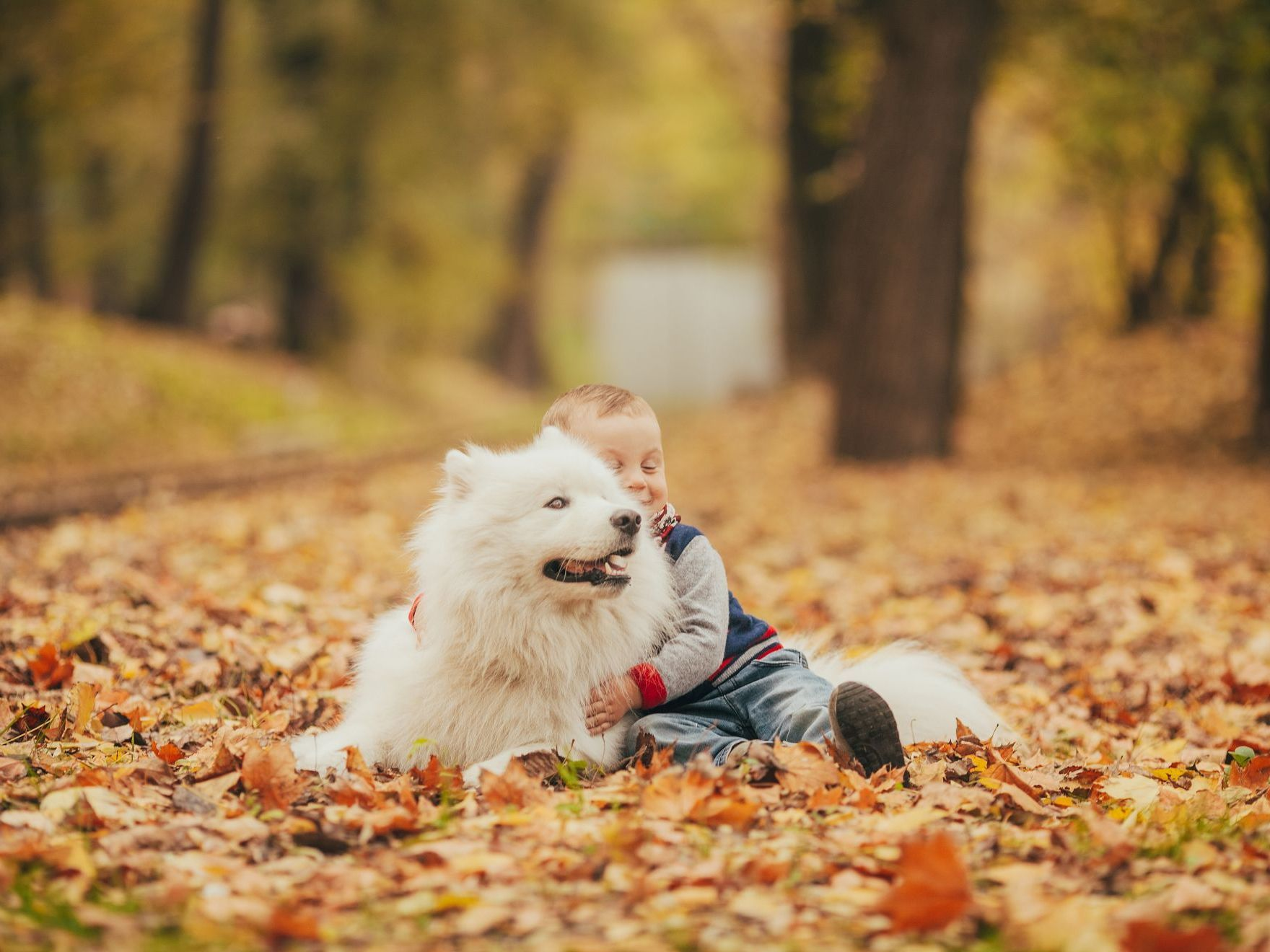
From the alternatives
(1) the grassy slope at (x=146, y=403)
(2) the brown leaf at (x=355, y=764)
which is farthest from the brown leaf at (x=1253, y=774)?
(1) the grassy slope at (x=146, y=403)

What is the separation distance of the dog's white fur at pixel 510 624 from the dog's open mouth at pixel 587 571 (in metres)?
0.02

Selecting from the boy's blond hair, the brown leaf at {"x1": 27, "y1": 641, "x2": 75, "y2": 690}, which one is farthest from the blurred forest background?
the brown leaf at {"x1": 27, "y1": 641, "x2": 75, "y2": 690}

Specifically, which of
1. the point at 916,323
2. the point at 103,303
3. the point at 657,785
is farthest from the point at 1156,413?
the point at 103,303

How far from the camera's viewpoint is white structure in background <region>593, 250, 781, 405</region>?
30.2 metres

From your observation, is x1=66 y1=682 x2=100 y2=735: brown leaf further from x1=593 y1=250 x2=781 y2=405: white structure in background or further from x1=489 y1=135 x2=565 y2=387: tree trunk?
x1=489 y1=135 x2=565 y2=387: tree trunk

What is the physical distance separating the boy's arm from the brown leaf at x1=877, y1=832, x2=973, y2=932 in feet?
3.98

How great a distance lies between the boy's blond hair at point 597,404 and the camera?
403 cm

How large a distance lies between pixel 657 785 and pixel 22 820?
161cm

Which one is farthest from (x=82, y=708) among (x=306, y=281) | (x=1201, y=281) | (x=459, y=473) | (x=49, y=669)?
(x=306, y=281)

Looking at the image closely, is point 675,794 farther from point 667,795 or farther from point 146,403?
point 146,403

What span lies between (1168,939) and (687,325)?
28.4 meters

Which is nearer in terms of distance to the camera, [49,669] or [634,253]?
[49,669]

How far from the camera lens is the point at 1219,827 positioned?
3.25 metres

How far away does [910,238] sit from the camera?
507 inches
